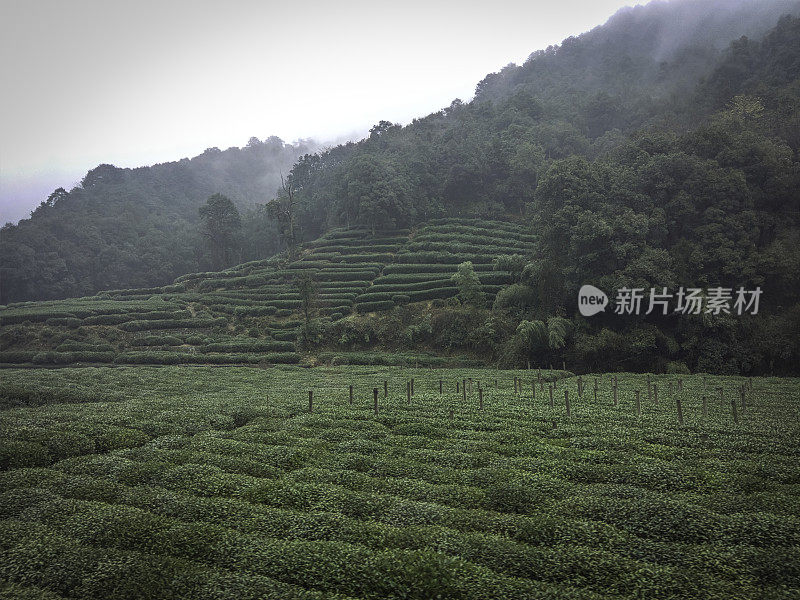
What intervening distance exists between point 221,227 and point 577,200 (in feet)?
246

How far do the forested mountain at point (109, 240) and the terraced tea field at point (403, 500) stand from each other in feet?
279

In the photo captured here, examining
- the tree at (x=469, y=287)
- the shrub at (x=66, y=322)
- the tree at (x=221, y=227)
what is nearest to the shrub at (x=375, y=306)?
the tree at (x=469, y=287)

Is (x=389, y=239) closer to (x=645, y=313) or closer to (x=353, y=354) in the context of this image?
(x=353, y=354)

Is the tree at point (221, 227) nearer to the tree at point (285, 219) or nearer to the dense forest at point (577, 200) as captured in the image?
the dense forest at point (577, 200)

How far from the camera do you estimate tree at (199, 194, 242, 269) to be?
316 feet

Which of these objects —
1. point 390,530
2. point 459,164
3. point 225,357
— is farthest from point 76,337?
point 459,164

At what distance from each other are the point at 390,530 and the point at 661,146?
55320 millimetres

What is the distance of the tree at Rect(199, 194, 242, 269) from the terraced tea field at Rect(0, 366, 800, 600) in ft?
250

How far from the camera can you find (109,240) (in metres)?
110

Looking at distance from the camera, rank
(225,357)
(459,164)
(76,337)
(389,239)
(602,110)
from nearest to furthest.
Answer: (225,357) → (76,337) → (389,239) → (459,164) → (602,110)

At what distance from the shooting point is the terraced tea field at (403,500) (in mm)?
10109

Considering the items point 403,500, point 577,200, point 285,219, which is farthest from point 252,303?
point 403,500

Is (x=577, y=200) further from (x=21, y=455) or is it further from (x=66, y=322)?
(x=66, y=322)

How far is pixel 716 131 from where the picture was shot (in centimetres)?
4784
